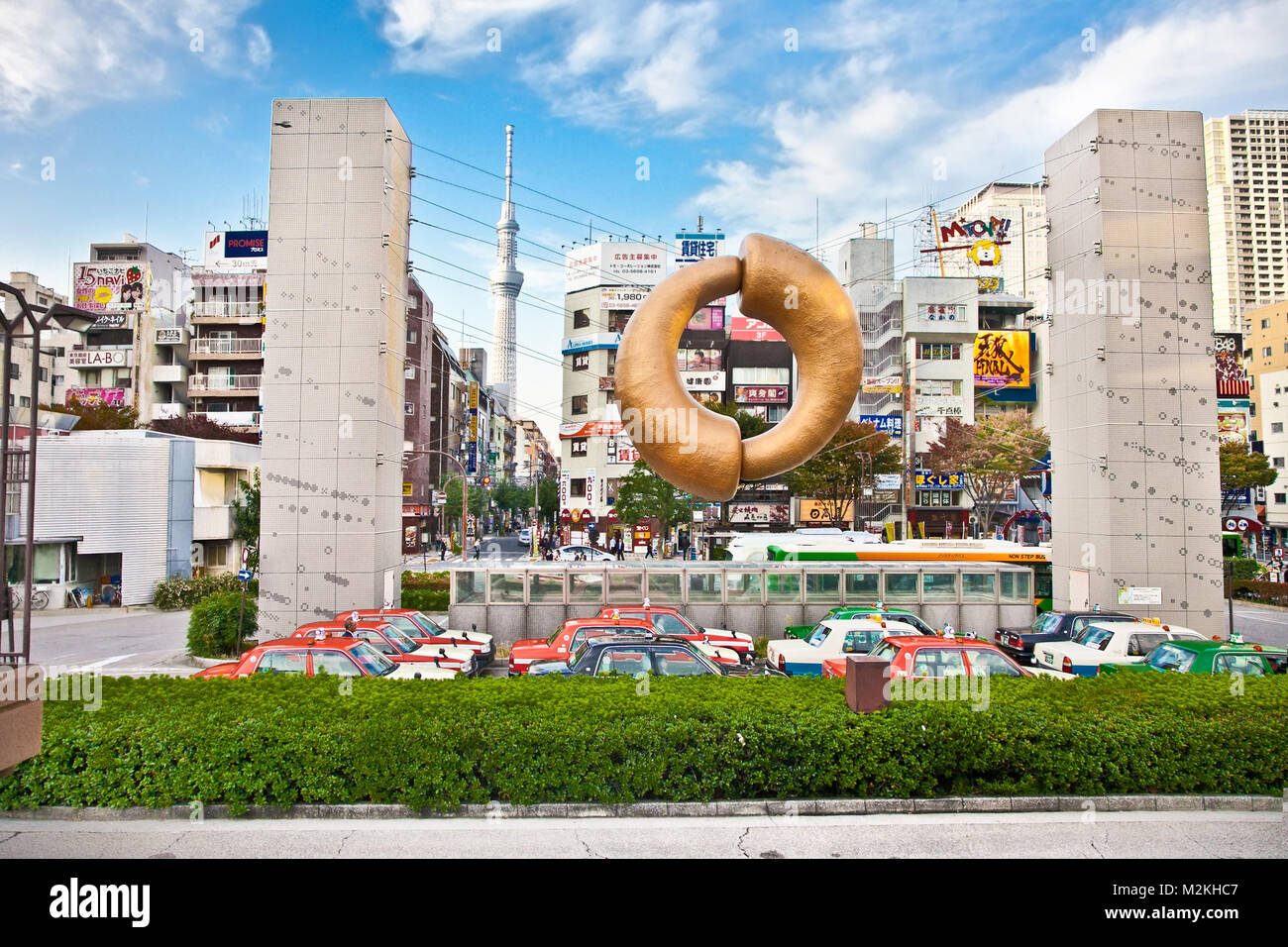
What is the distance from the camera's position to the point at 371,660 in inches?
498

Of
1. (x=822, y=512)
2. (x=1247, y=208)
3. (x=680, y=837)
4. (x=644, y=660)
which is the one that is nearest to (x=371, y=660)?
(x=644, y=660)

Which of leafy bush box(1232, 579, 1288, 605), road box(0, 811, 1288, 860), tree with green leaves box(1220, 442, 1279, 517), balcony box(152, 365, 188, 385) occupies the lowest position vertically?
leafy bush box(1232, 579, 1288, 605)

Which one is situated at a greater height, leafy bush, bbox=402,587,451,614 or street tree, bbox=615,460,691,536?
street tree, bbox=615,460,691,536

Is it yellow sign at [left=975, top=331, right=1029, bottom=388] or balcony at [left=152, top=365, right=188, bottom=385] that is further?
yellow sign at [left=975, top=331, right=1029, bottom=388]

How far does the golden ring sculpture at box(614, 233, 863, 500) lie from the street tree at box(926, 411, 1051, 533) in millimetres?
42319

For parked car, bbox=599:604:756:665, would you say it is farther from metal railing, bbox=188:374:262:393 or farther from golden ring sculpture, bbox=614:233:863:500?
metal railing, bbox=188:374:262:393

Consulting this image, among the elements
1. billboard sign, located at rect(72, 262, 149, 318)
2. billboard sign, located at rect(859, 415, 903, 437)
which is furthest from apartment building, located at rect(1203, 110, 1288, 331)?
billboard sign, located at rect(72, 262, 149, 318)

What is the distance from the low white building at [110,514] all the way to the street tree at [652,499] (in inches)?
744

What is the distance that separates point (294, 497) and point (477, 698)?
1065cm

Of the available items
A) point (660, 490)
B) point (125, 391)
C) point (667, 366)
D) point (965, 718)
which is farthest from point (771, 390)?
point (667, 366)

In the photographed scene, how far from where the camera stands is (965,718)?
8.60 meters

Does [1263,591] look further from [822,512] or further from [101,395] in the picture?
[101,395]

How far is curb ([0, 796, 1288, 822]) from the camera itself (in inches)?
322

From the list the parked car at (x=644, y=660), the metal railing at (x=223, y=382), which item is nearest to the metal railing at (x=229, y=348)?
the metal railing at (x=223, y=382)
